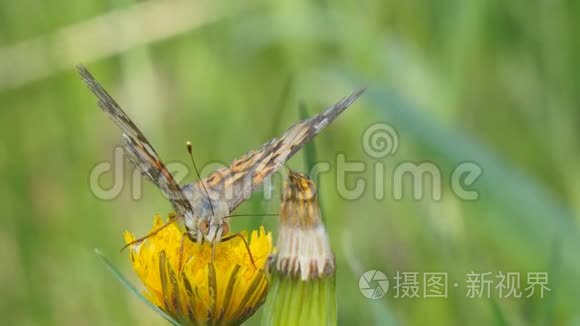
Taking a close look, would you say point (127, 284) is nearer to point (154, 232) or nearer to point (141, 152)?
point (154, 232)

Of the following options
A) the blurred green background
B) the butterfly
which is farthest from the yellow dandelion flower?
the blurred green background

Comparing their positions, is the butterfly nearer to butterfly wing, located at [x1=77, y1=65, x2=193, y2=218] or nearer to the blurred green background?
butterfly wing, located at [x1=77, y1=65, x2=193, y2=218]

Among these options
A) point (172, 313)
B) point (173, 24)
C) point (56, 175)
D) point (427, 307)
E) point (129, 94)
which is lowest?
point (427, 307)

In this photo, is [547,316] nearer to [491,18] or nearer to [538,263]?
[538,263]

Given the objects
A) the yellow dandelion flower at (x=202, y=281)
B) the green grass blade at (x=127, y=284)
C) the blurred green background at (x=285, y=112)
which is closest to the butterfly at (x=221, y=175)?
the yellow dandelion flower at (x=202, y=281)

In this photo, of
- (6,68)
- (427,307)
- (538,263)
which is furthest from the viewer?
(6,68)

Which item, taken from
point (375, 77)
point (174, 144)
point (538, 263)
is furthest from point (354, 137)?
point (538, 263)

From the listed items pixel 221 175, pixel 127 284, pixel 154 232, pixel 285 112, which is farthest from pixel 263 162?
pixel 285 112
